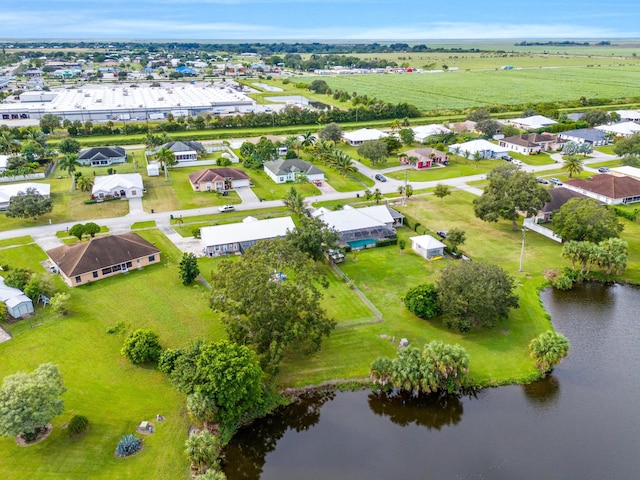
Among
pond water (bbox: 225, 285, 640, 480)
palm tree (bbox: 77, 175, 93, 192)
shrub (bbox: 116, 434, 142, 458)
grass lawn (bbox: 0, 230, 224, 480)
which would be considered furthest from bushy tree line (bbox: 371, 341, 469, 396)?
palm tree (bbox: 77, 175, 93, 192)

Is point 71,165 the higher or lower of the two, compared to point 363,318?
higher

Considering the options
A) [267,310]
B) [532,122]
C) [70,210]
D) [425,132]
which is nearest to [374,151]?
[425,132]

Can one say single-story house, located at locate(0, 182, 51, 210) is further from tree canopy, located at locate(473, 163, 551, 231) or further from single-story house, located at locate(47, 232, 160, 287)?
tree canopy, located at locate(473, 163, 551, 231)

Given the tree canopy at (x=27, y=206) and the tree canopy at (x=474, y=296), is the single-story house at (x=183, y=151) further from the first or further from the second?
the tree canopy at (x=474, y=296)

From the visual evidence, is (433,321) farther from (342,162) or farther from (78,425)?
(342,162)

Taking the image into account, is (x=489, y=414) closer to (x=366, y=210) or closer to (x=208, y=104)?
(x=366, y=210)

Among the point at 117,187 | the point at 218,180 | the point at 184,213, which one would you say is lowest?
the point at 184,213
